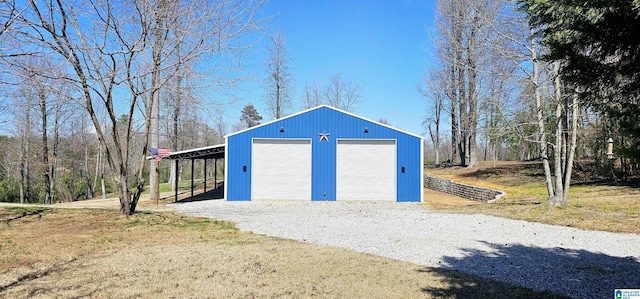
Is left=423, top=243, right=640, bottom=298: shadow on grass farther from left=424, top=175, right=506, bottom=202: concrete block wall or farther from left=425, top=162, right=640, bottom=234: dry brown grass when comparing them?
left=424, top=175, right=506, bottom=202: concrete block wall

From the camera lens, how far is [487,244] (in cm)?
702

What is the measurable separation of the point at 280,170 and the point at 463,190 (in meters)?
9.31

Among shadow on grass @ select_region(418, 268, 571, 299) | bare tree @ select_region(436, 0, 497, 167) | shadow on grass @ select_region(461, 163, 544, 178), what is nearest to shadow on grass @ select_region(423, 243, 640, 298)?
shadow on grass @ select_region(418, 268, 571, 299)

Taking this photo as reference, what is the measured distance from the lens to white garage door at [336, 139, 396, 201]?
55.2ft

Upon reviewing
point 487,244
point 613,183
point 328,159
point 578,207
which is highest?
point 328,159

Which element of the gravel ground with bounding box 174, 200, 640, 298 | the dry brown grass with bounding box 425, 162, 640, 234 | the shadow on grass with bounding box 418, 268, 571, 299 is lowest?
the gravel ground with bounding box 174, 200, 640, 298

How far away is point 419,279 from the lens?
15.4 feet

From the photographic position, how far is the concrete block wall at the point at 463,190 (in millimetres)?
16239

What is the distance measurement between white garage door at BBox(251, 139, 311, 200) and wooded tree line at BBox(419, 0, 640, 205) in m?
6.55

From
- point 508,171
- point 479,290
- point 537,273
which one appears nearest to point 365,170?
point 508,171

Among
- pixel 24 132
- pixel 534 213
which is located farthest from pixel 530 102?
pixel 24 132

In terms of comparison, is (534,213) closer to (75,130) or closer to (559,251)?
(559,251)

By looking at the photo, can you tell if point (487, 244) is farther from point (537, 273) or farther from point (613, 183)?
point (613, 183)

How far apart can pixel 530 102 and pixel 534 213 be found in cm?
390
